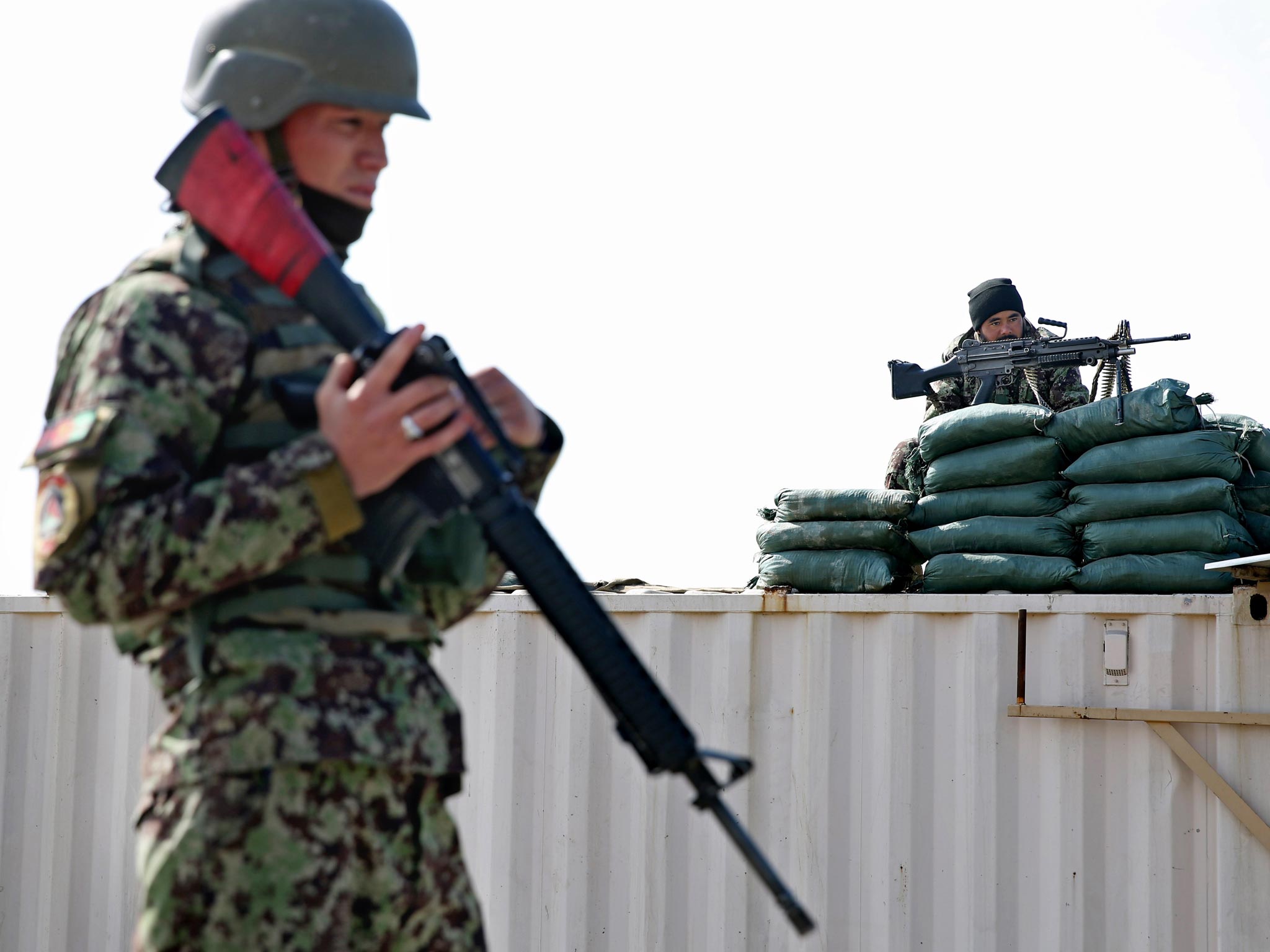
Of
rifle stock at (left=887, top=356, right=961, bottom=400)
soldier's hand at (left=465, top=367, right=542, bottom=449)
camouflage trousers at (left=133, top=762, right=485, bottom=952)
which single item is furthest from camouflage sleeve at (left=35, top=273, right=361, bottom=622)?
rifle stock at (left=887, top=356, right=961, bottom=400)

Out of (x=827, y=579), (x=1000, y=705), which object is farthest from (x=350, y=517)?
(x=827, y=579)

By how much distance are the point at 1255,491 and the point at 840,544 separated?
4.35 ft

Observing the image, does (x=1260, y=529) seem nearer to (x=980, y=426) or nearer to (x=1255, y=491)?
(x=1255, y=491)

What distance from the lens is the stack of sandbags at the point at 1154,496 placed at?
4.29m

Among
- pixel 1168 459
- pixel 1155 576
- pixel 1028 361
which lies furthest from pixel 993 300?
pixel 1155 576

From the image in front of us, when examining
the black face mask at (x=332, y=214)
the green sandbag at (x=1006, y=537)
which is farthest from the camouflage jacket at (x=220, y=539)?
the green sandbag at (x=1006, y=537)

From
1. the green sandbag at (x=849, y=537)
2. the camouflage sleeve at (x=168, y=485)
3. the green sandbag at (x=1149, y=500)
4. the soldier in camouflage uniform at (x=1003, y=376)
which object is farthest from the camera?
the soldier in camouflage uniform at (x=1003, y=376)

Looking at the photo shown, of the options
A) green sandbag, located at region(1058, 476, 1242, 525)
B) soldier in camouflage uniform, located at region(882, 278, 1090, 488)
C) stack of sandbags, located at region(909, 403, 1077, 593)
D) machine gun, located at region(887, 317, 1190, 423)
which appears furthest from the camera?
soldier in camouflage uniform, located at region(882, 278, 1090, 488)

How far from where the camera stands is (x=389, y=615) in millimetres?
1613

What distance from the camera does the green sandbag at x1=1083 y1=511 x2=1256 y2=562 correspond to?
Result: 429 cm

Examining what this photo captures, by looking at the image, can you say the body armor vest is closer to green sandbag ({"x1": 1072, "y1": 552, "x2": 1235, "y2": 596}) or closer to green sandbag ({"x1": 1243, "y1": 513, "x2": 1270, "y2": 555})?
green sandbag ({"x1": 1072, "y1": 552, "x2": 1235, "y2": 596})

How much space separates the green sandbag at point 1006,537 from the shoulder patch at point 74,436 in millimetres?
3583

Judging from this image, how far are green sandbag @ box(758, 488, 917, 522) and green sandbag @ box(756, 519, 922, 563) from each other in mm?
29

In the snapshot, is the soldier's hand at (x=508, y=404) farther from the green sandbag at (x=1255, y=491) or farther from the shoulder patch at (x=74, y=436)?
the green sandbag at (x=1255, y=491)
